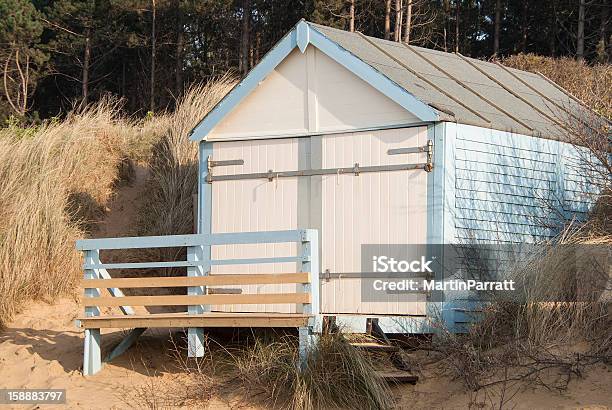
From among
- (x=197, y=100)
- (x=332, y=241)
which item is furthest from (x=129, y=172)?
(x=332, y=241)

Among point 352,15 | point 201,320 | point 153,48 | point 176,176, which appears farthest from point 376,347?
point 153,48

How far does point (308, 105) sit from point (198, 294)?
2621 millimetres

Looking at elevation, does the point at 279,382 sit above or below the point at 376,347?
below

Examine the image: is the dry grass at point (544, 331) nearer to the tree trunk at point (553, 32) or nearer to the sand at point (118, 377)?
the sand at point (118, 377)

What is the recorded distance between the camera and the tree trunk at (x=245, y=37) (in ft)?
97.3

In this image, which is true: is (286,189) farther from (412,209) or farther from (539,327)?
(539,327)

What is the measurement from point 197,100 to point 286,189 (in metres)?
6.14

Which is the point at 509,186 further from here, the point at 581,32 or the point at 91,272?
the point at 581,32

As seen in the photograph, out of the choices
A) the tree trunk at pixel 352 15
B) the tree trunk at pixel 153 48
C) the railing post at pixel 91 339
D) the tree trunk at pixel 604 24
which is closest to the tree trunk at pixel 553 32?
the tree trunk at pixel 604 24

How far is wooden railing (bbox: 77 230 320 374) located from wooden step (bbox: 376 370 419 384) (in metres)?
0.84

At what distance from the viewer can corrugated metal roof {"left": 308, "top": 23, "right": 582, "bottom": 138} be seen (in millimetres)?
11531

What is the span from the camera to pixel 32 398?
35.9 ft

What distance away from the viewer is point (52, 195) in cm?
1510

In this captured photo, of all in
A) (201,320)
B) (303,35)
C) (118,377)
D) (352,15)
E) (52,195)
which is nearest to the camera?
(201,320)
